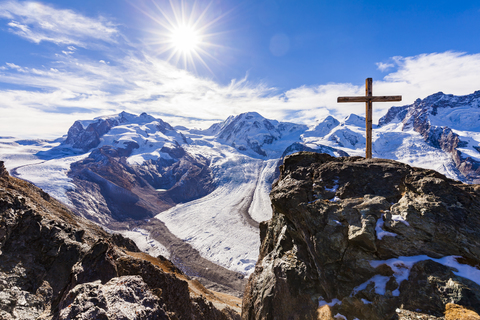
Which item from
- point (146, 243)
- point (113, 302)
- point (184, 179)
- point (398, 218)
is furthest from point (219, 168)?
point (113, 302)

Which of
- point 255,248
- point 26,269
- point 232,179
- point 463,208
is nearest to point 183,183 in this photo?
point 232,179

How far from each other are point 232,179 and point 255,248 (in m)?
73.5

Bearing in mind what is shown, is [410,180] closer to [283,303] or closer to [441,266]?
[441,266]

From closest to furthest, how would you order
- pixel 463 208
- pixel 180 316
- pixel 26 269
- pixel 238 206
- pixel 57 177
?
pixel 463 208
pixel 180 316
pixel 26 269
pixel 238 206
pixel 57 177

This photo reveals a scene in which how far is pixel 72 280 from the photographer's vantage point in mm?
7273

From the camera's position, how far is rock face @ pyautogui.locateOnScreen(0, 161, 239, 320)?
5.74 m

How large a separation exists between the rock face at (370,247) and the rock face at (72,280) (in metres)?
4.58

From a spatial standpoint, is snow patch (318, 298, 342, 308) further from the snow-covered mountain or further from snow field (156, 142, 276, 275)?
the snow-covered mountain

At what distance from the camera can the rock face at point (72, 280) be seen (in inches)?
226

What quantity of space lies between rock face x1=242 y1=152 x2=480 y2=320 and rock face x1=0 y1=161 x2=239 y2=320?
15.0 ft

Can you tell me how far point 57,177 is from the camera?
9894 cm

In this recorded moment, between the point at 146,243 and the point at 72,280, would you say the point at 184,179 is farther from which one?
the point at 72,280

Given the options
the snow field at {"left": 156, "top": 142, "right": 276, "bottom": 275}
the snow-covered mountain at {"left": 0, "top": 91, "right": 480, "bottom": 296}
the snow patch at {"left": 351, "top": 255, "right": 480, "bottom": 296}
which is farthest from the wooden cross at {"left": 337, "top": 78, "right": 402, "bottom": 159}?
the snow-covered mountain at {"left": 0, "top": 91, "right": 480, "bottom": 296}

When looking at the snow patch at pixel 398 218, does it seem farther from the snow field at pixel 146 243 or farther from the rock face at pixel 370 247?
the snow field at pixel 146 243
